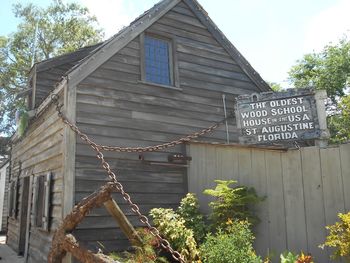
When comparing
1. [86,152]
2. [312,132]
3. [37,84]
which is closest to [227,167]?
[312,132]

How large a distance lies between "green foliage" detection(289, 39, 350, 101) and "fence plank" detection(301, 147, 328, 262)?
21335 millimetres

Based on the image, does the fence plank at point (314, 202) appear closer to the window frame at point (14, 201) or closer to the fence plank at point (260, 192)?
the fence plank at point (260, 192)

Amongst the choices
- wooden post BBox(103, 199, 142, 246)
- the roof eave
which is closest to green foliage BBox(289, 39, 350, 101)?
the roof eave

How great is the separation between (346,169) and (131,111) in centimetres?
491

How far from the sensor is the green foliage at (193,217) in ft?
24.2

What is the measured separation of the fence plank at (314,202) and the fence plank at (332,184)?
8cm

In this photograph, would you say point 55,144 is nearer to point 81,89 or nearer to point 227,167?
point 81,89

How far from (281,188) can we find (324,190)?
817mm

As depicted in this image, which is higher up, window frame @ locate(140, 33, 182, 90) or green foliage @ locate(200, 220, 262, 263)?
window frame @ locate(140, 33, 182, 90)

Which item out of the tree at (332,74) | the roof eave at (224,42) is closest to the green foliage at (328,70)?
the tree at (332,74)

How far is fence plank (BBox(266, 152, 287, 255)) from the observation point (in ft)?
22.3

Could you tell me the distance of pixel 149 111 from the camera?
9297 mm

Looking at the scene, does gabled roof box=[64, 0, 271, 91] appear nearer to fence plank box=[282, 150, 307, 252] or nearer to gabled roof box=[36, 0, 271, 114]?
gabled roof box=[36, 0, 271, 114]

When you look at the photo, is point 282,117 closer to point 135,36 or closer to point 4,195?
point 135,36
